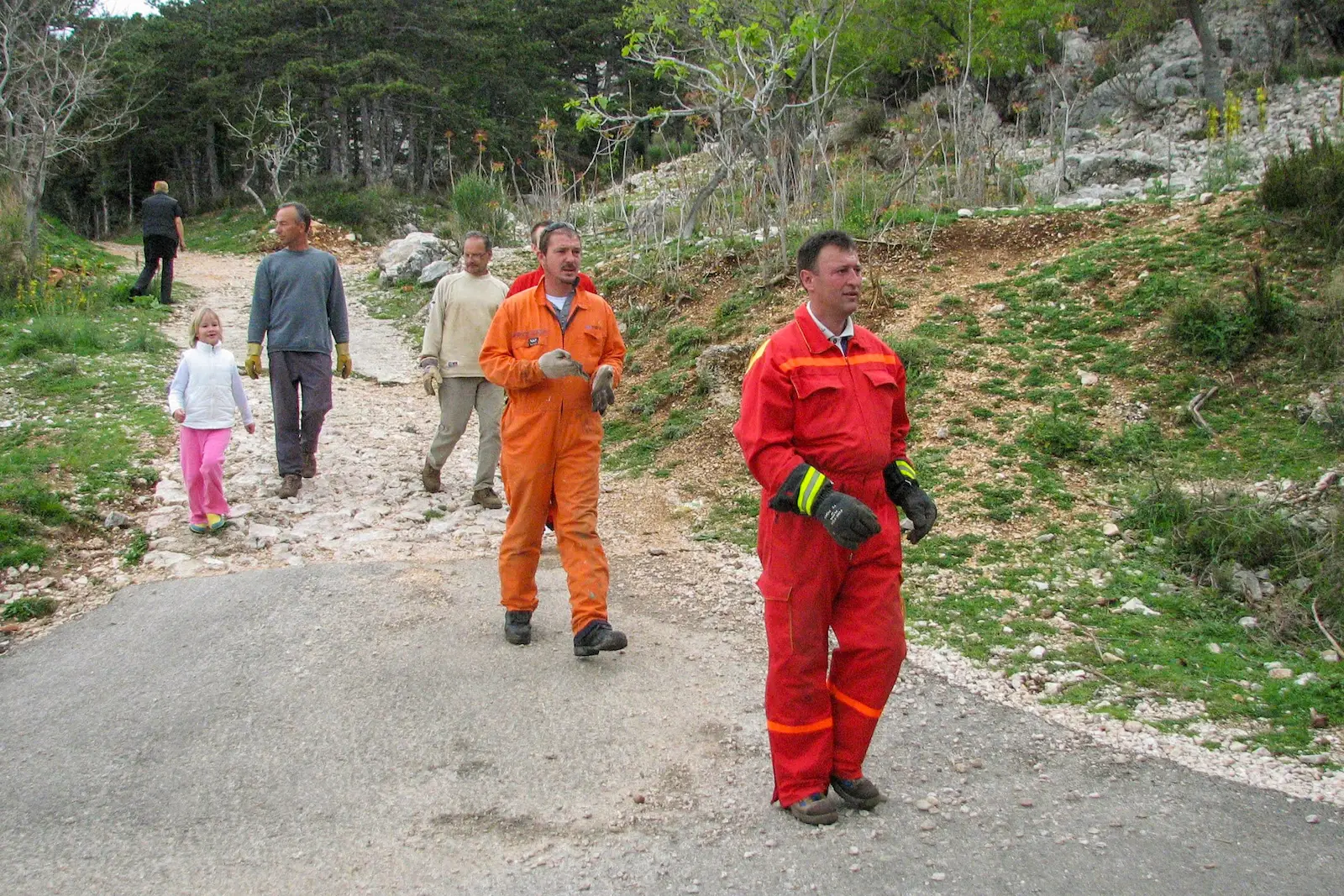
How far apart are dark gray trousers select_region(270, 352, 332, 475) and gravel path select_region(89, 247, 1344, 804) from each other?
325mm

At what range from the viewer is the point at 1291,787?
144 inches

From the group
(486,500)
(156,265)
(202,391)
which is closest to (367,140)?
(156,265)

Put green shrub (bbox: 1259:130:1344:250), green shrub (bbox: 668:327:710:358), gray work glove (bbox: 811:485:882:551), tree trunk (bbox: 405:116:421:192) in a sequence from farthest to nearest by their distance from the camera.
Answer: tree trunk (bbox: 405:116:421:192)
green shrub (bbox: 668:327:710:358)
green shrub (bbox: 1259:130:1344:250)
gray work glove (bbox: 811:485:882:551)

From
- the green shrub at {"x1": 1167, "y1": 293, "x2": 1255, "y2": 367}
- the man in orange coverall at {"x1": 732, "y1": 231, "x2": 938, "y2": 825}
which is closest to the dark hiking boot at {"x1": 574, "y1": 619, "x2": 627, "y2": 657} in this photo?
the man in orange coverall at {"x1": 732, "y1": 231, "x2": 938, "y2": 825}

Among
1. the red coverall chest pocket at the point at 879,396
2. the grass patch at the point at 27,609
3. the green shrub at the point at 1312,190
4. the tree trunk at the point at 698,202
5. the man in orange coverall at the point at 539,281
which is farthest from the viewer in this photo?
the tree trunk at the point at 698,202

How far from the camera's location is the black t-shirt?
14648mm

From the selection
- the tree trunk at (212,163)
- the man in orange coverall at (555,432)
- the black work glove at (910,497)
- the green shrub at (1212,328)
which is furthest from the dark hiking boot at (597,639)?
the tree trunk at (212,163)

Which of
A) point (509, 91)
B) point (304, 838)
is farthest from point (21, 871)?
point (509, 91)

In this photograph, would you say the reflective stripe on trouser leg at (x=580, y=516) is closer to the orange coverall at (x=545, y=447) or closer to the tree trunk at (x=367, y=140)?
the orange coverall at (x=545, y=447)

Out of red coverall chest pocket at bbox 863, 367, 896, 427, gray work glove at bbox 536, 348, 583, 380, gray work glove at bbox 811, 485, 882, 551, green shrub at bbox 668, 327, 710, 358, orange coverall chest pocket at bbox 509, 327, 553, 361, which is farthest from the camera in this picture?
green shrub at bbox 668, 327, 710, 358

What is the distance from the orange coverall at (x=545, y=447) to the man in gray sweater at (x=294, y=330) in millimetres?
2818

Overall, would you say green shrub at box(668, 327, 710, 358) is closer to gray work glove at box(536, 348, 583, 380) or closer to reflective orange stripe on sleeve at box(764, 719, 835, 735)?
gray work glove at box(536, 348, 583, 380)

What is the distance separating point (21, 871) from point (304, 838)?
2.70 feet

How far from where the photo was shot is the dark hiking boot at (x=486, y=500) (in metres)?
7.58
